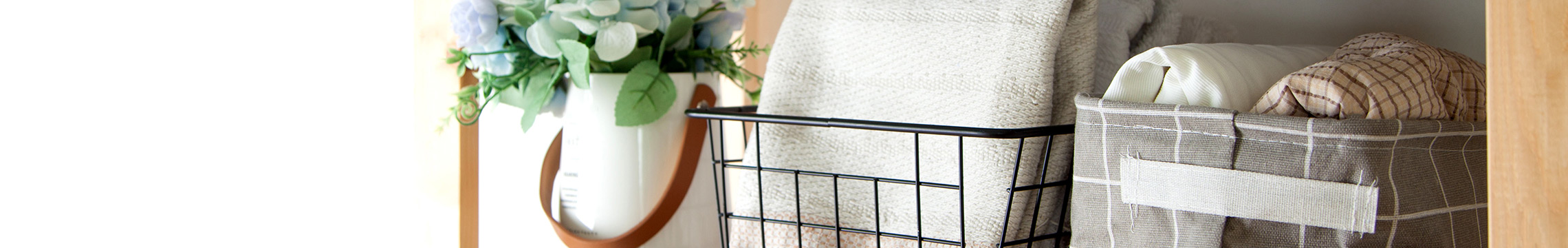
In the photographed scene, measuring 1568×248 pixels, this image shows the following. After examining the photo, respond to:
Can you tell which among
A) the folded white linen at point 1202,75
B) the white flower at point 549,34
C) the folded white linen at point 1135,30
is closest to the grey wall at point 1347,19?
the folded white linen at point 1135,30

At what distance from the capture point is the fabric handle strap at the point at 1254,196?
0.39m

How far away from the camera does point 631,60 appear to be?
29.0 inches

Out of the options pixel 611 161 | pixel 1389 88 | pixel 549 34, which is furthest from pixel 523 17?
pixel 1389 88

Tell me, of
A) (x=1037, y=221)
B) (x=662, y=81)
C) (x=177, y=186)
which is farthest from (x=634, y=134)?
(x=177, y=186)

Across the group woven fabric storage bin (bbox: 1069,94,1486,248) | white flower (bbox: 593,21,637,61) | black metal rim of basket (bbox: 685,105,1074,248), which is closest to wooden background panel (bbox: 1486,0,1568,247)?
woven fabric storage bin (bbox: 1069,94,1486,248)

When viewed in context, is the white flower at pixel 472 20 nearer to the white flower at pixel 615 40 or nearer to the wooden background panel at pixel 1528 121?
the white flower at pixel 615 40

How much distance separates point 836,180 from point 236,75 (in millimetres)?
572

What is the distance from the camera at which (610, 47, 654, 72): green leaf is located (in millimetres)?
735

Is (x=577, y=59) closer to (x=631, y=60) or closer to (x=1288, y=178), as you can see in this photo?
(x=631, y=60)

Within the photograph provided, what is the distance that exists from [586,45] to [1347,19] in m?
0.53

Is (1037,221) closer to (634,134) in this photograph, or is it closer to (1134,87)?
(1134,87)

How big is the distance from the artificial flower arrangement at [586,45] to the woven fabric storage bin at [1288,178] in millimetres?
373

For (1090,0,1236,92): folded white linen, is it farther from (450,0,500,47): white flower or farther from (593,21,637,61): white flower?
(450,0,500,47): white flower

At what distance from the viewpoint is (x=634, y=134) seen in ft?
2.41
